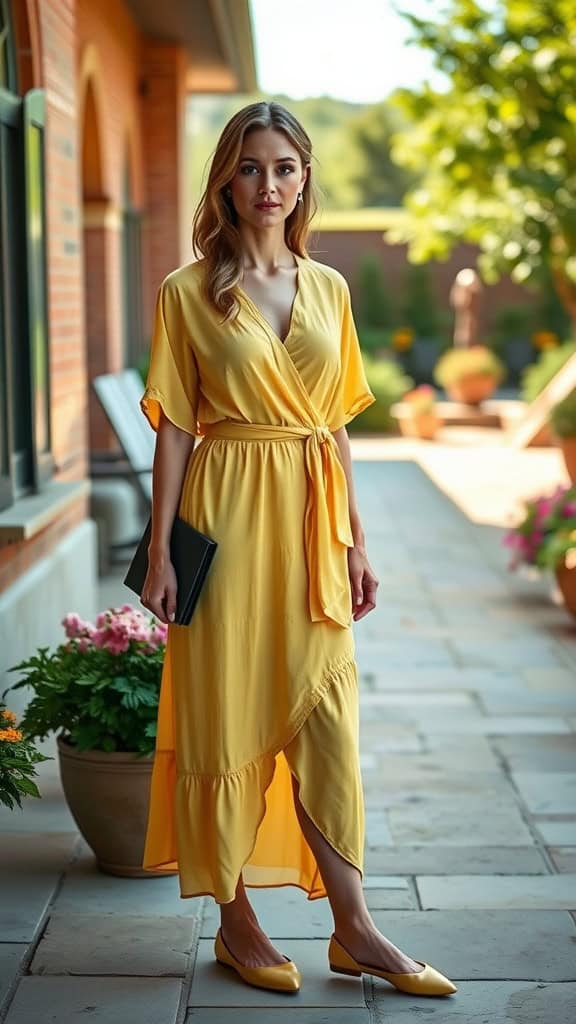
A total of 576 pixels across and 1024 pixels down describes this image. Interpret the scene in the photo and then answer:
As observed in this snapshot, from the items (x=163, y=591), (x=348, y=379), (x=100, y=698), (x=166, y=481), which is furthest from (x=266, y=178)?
(x=100, y=698)

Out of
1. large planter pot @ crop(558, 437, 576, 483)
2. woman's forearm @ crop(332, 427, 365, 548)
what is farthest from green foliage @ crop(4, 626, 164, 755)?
large planter pot @ crop(558, 437, 576, 483)

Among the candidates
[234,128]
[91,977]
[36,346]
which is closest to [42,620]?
[36,346]

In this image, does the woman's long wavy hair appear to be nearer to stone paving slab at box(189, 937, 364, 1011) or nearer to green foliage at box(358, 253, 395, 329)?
stone paving slab at box(189, 937, 364, 1011)

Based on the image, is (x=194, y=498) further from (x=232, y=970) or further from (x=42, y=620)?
(x=42, y=620)

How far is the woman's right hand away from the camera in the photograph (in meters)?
3.30

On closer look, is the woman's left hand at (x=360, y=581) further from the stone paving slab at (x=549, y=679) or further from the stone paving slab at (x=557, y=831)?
the stone paving slab at (x=549, y=679)

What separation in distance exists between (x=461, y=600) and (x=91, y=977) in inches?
207

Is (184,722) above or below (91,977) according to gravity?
above

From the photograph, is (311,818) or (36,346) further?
(36,346)

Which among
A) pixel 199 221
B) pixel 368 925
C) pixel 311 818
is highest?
pixel 199 221

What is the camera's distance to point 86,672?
406 cm

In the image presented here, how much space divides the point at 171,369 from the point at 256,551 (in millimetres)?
446

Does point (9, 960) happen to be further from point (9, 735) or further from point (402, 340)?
point (402, 340)

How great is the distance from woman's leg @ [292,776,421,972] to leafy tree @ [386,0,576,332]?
7216 mm
